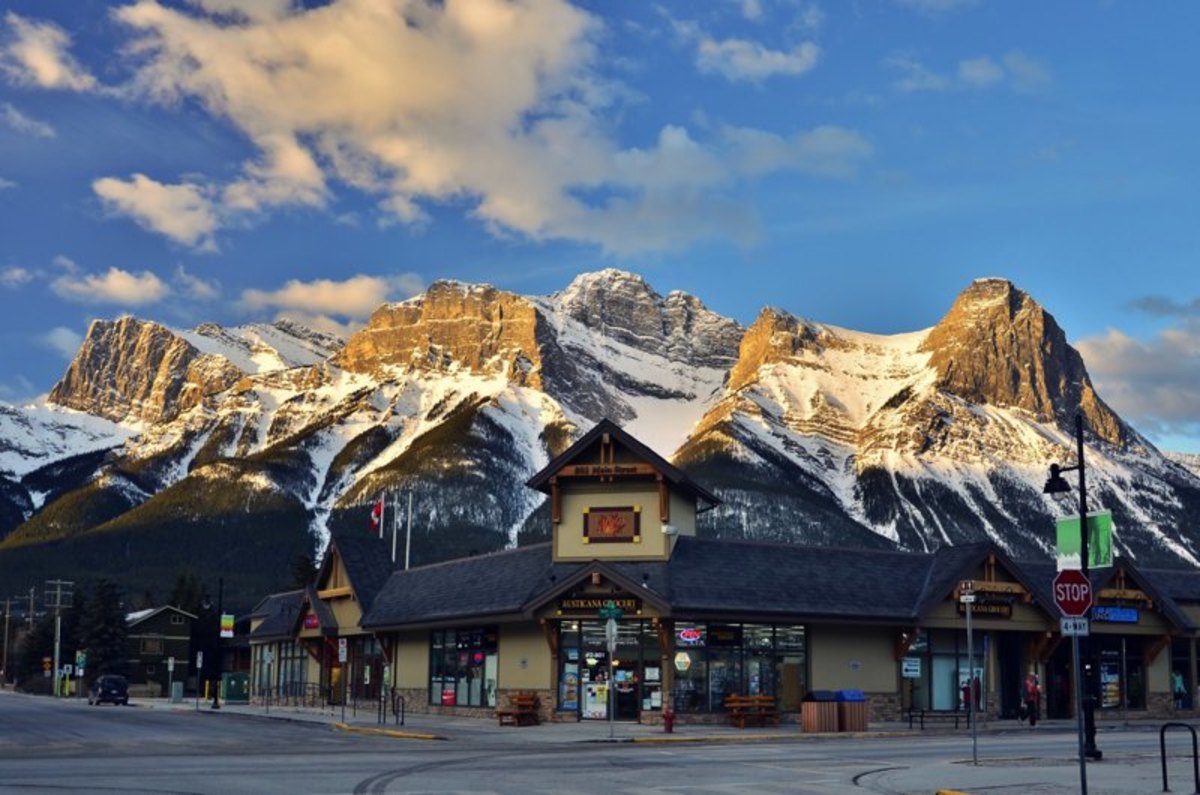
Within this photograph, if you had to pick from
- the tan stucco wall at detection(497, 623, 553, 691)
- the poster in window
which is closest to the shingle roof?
the tan stucco wall at detection(497, 623, 553, 691)

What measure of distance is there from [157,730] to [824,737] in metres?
20.0

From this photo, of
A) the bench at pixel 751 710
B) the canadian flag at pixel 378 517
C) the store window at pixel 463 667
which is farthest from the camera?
the canadian flag at pixel 378 517

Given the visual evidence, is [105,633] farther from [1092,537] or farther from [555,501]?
[1092,537]

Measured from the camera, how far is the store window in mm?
53031

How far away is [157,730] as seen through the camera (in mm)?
43281

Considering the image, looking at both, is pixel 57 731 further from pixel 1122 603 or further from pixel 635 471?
pixel 1122 603

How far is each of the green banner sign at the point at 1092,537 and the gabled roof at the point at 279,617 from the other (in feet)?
165

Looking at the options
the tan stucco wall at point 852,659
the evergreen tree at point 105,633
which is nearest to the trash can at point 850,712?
the tan stucco wall at point 852,659

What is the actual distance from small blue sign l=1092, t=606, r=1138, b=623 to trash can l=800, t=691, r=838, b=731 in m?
17.1

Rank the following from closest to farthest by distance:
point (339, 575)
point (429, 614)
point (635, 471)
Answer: point (635, 471) < point (429, 614) < point (339, 575)

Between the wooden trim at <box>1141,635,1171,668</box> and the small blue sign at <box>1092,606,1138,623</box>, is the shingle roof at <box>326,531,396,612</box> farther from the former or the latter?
the wooden trim at <box>1141,635,1171,668</box>

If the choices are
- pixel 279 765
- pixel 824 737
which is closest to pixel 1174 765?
pixel 824 737

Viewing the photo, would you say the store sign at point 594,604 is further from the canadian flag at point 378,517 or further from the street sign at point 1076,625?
the canadian flag at point 378,517

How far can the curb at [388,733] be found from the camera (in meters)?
40.6
